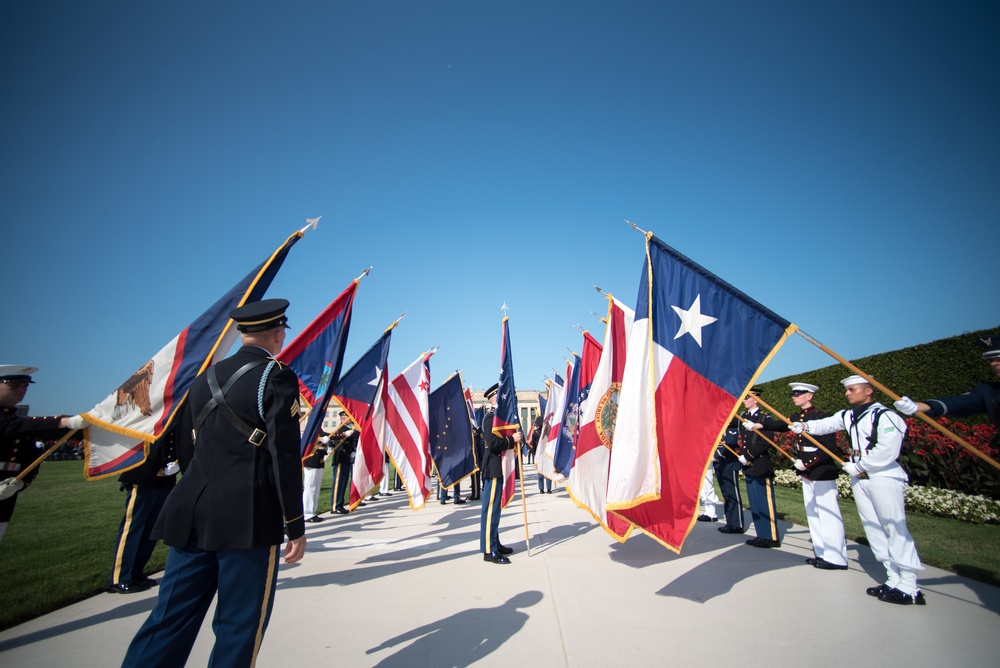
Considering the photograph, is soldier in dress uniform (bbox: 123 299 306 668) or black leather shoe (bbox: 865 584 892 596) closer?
soldier in dress uniform (bbox: 123 299 306 668)

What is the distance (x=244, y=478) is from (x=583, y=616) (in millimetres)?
3308

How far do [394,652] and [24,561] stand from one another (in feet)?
20.9

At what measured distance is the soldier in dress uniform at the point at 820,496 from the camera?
5.68m

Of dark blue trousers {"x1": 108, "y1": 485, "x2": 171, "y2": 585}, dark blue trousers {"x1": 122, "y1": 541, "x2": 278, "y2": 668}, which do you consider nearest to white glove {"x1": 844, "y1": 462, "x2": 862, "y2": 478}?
dark blue trousers {"x1": 122, "y1": 541, "x2": 278, "y2": 668}

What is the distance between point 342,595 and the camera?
4965 mm

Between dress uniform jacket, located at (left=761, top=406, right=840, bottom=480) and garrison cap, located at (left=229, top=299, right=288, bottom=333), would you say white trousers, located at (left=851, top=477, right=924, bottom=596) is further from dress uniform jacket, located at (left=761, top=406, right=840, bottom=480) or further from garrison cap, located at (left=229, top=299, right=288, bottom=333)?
garrison cap, located at (left=229, top=299, right=288, bottom=333)

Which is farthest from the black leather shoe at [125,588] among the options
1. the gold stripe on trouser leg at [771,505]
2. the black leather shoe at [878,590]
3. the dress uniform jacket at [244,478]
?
the gold stripe on trouser leg at [771,505]

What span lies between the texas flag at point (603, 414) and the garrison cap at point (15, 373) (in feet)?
19.4

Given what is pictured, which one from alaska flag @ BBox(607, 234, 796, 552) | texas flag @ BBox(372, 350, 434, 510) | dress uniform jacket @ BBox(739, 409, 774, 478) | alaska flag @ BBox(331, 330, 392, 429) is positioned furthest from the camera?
texas flag @ BBox(372, 350, 434, 510)

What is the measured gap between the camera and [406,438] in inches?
340

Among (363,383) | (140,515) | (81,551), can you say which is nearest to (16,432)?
(140,515)

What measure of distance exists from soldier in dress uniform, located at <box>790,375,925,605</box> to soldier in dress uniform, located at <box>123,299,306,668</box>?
5.37 m

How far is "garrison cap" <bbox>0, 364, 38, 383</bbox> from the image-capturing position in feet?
13.0

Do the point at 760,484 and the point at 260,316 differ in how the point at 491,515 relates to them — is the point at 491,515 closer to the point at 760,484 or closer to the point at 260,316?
the point at 760,484
